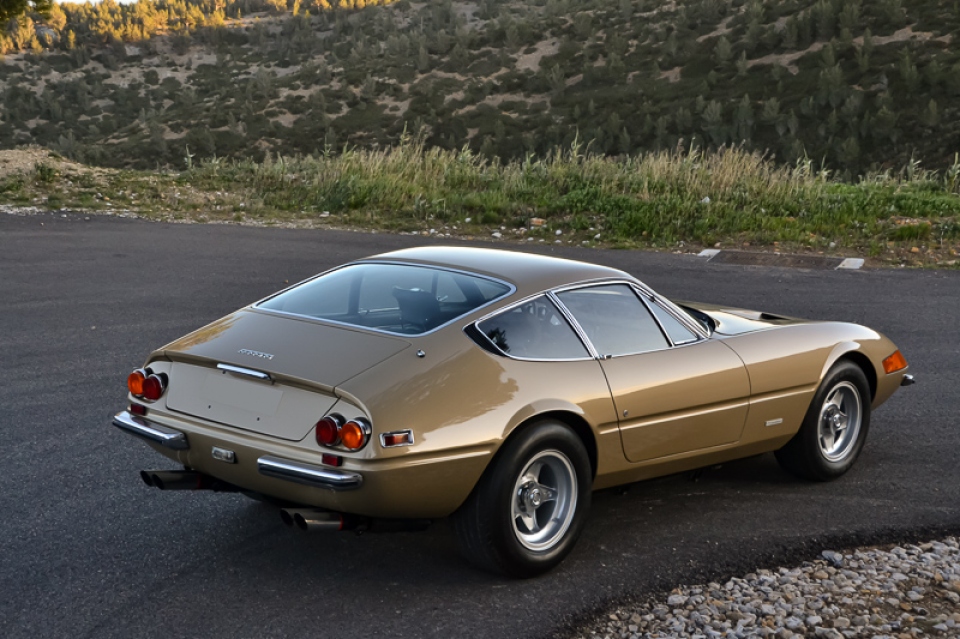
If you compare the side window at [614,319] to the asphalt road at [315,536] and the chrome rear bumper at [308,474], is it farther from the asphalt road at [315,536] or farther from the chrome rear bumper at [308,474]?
the chrome rear bumper at [308,474]

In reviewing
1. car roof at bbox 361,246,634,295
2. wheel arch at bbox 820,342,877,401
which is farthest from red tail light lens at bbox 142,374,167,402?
wheel arch at bbox 820,342,877,401

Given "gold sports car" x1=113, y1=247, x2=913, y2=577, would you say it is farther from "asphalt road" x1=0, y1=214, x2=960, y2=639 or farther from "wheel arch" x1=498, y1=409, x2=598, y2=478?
"asphalt road" x1=0, y1=214, x2=960, y2=639

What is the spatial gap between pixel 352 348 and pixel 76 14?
79466mm

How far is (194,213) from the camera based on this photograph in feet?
57.3

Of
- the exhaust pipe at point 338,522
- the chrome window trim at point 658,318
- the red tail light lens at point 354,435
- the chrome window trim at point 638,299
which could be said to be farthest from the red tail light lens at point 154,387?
the chrome window trim at point 658,318

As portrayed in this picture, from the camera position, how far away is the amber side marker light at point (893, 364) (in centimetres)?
603

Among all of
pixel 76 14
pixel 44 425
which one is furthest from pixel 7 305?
pixel 76 14

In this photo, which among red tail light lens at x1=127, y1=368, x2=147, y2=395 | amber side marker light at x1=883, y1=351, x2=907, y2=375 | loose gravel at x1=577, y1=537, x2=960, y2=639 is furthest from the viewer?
amber side marker light at x1=883, y1=351, x2=907, y2=375

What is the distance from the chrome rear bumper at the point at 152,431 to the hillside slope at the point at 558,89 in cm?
3725

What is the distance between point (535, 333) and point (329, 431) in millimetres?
1143

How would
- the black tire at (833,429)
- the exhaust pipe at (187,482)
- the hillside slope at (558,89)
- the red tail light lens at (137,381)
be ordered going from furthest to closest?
the hillside slope at (558,89) → the black tire at (833,429) → the red tail light lens at (137,381) → the exhaust pipe at (187,482)

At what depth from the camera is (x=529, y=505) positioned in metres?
4.40

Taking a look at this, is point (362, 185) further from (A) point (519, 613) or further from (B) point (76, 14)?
(B) point (76, 14)

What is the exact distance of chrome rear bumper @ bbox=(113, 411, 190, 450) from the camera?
4.36m
